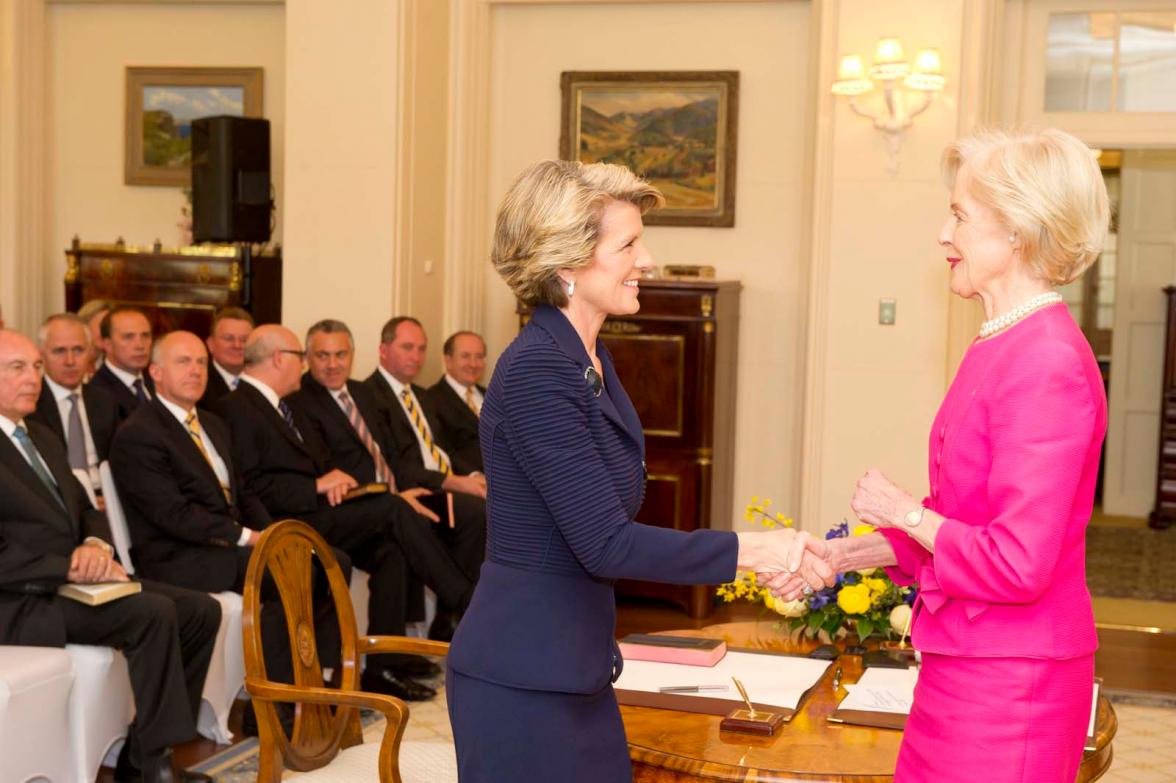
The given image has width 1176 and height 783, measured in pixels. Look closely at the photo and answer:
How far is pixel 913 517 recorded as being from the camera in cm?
220

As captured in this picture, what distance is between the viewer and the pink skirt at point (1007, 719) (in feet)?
6.82

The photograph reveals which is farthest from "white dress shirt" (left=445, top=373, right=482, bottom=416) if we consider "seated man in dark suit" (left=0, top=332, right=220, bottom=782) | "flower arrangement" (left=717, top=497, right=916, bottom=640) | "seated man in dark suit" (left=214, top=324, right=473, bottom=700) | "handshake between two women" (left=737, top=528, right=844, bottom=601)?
"handshake between two women" (left=737, top=528, right=844, bottom=601)

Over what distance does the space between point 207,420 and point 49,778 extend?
71.4 inches

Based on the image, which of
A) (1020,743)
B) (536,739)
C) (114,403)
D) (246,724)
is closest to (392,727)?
(536,739)

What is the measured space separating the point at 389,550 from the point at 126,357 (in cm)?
181

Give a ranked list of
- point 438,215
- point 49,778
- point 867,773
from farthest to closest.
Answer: point 438,215 → point 49,778 → point 867,773

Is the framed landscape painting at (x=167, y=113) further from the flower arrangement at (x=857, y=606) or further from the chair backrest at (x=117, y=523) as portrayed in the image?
the flower arrangement at (x=857, y=606)

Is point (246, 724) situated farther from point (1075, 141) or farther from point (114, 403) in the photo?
point (1075, 141)

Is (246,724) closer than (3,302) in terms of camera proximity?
Yes

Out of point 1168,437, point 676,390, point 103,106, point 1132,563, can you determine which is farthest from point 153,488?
point 1168,437

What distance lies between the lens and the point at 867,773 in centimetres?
247

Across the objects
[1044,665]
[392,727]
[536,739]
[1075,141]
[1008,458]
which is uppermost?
[1075,141]

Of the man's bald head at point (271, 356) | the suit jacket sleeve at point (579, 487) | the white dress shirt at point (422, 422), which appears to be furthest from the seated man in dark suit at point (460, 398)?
the suit jacket sleeve at point (579, 487)

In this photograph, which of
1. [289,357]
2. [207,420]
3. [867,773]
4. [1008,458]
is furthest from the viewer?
[289,357]
